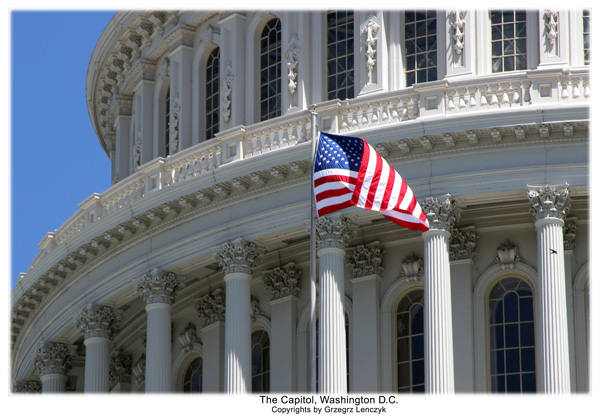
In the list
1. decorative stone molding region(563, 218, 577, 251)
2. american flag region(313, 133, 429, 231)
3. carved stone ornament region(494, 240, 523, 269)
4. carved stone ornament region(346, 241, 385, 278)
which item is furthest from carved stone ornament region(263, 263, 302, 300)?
american flag region(313, 133, 429, 231)

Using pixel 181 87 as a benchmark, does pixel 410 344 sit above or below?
below

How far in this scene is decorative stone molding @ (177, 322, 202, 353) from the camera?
53.8 metres

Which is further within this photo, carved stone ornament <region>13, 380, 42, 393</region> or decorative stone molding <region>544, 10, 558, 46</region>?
carved stone ornament <region>13, 380, 42, 393</region>

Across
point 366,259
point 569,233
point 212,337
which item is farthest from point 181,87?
point 569,233

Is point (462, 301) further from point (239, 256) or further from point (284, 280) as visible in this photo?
point (239, 256)

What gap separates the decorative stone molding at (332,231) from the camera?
46875 mm

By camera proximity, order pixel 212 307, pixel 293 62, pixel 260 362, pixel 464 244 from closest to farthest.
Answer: pixel 464 244 < pixel 293 62 < pixel 260 362 < pixel 212 307

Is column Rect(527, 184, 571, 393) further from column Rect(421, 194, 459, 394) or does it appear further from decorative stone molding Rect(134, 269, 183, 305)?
decorative stone molding Rect(134, 269, 183, 305)

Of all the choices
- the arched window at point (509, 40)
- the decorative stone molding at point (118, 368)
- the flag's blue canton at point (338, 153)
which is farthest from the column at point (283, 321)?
the flag's blue canton at point (338, 153)

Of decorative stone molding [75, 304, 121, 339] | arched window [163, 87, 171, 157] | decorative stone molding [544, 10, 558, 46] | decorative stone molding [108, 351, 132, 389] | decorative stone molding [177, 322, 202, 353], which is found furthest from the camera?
decorative stone molding [108, 351, 132, 389]

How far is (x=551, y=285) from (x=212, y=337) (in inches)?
449

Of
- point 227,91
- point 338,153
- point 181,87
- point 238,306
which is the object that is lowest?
point 238,306

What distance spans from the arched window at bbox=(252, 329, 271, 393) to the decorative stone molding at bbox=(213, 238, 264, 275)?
3410mm

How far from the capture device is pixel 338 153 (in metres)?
38.1
